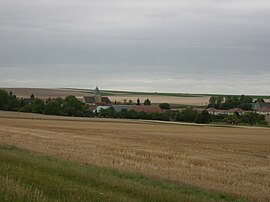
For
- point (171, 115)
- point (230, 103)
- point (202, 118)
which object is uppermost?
point (230, 103)

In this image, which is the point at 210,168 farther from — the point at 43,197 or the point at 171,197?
the point at 43,197

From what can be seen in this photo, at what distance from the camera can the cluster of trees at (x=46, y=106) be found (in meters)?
112

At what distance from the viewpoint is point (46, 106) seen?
11319 centimetres

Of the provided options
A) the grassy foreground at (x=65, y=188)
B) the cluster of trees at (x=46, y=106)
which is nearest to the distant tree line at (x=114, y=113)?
the cluster of trees at (x=46, y=106)

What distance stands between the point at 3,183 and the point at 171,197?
3.39 meters

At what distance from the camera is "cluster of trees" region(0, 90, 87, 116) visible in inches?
4422

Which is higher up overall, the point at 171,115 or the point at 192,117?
the point at 171,115

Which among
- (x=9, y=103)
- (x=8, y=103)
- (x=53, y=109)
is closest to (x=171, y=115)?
(x=53, y=109)

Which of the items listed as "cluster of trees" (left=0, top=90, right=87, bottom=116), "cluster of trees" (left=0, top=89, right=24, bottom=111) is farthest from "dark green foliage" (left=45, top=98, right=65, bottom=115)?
"cluster of trees" (left=0, top=89, right=24, bottom=111)

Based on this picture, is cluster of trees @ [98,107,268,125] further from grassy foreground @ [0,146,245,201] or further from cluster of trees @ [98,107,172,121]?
grassy foreground @ [0,146,245,201]

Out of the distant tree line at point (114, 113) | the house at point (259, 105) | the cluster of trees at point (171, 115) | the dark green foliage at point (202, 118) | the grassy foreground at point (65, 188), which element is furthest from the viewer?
the house at point (259, 105)

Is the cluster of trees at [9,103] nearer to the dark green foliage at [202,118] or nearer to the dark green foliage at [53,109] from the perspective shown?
the dark green foliage at [53,109]

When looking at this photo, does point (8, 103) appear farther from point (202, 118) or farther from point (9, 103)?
point (202, 118)

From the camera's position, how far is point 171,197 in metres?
10.2
